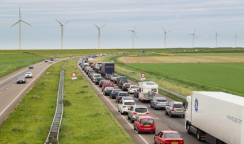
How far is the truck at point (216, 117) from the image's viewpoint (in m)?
17.5

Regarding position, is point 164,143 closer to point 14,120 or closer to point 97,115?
point 97,115

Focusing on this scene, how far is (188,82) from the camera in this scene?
65125 millimetres

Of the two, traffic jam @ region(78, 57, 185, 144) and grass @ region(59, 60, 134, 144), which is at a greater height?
traffic jam @ region(78, 57, 185, 144)

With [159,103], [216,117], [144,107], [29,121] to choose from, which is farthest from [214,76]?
[216,117]

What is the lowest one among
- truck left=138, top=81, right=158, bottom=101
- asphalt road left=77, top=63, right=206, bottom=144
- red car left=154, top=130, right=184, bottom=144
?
asphalt road left=77, top=63, right=206, bottom=144

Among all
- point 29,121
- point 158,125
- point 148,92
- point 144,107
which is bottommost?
point 158,125

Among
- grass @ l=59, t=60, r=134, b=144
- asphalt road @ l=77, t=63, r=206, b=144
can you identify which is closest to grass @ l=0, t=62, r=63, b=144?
grass @ l=59, t=60, r=134, b=144

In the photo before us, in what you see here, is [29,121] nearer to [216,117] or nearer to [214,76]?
[216,117]

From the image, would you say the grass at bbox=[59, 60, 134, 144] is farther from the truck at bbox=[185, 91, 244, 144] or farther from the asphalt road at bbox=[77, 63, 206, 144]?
the truck at bbox=[185, 91, 244, 144]

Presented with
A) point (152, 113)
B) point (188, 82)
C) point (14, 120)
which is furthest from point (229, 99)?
point (188, 82)

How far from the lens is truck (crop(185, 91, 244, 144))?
1750 centimetres

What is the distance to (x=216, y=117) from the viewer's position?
2022cm

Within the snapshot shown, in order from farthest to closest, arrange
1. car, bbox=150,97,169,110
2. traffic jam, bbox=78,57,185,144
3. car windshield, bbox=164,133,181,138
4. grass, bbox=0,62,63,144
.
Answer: car, bbox=150,97,169,110 < grass, bbox=0,62,63,144 < traffic jam, bbox=78,57,185,144 < car windshield, bbox=164,133,181,138

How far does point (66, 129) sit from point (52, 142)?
4319mm
